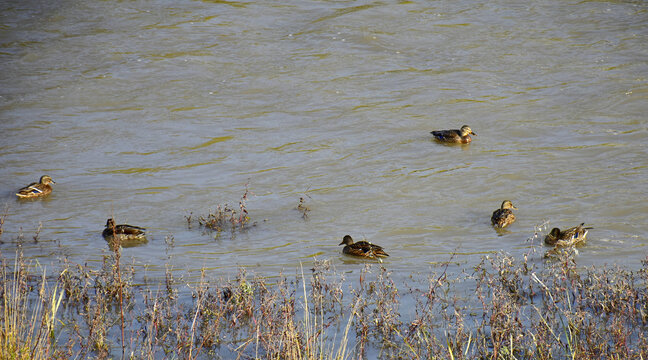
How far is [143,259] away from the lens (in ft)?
32.1

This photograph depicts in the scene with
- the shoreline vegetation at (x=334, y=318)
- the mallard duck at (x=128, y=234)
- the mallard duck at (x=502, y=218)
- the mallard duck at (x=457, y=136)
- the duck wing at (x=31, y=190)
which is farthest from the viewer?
the mallard duck at (x=457, y=136)

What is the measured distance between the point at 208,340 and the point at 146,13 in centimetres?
2014

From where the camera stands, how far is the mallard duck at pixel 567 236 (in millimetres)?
9557

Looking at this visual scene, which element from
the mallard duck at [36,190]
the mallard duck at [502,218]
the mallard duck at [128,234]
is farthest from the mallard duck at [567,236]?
the mallard duck at [36,190]

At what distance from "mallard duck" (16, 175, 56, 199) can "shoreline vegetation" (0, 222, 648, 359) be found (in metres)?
4.52

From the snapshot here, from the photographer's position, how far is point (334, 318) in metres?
7.12

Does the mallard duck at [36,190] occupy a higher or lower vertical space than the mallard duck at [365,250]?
lower

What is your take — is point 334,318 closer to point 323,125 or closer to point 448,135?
point 448,135

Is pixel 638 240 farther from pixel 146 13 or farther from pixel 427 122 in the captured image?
pixel 146 13

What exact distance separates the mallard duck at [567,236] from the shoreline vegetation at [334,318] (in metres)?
1.10

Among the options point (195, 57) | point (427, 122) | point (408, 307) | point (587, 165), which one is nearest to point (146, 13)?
point (195, 57)

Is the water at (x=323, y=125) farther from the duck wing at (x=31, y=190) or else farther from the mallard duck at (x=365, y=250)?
the duck wing at (x=31, y=190)

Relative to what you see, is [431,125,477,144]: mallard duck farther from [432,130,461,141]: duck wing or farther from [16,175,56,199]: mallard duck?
[16,175,56,199]: mallard duck

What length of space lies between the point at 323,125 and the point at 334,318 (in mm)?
9742
